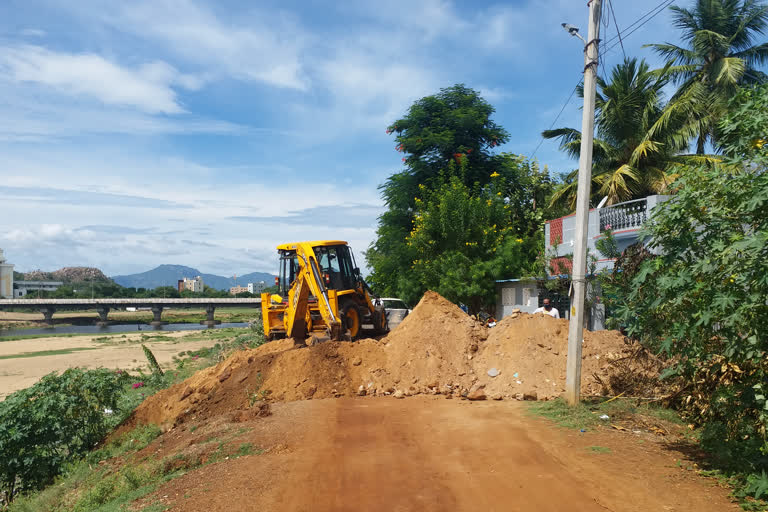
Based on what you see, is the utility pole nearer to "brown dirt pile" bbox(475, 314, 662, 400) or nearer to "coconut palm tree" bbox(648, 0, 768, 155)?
"brown dirt pile" bbox(475, 314, 662, 400)

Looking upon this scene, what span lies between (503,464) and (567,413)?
2.60 meters

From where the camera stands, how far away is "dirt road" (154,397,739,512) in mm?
5691

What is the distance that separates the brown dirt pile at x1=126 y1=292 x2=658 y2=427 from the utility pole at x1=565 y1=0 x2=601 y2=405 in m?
1.63

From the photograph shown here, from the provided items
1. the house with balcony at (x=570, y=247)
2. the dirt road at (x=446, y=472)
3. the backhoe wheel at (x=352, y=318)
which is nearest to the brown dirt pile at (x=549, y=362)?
the dirt road at (x=446, y=472)

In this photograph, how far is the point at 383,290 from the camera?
2883cm

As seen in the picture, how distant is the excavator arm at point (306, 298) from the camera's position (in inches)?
559

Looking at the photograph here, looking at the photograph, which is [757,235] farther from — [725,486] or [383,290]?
Result: [383,290]

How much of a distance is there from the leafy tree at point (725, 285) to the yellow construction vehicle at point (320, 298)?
347 inches

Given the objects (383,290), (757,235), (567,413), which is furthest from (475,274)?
(757,235)

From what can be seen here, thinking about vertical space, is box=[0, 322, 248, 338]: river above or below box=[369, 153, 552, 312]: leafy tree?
below

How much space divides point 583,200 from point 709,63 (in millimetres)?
17109

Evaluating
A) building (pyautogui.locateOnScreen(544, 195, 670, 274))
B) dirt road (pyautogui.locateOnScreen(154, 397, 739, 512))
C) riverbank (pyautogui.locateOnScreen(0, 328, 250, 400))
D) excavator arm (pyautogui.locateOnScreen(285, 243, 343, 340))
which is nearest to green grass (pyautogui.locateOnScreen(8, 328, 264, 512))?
dirt road (pyautogui.locateOnScreen(154, 397, 739, 512))

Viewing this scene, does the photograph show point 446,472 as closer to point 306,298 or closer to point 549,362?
point 549,362

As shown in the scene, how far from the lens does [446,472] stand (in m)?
6.55
